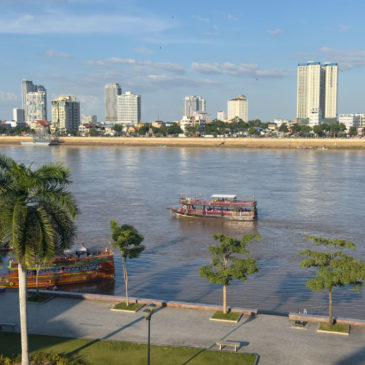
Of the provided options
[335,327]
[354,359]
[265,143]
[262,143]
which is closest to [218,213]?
[335,327]

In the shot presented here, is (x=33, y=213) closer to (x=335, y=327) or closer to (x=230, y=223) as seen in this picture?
(x=335, y=327)

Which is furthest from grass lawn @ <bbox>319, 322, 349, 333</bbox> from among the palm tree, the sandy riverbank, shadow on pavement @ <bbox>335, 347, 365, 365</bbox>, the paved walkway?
the sandy riverbank

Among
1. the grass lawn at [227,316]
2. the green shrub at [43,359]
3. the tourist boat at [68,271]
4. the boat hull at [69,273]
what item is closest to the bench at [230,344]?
the grass lawn at [227,316]

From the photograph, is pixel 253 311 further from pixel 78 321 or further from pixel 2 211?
pixel 2 211

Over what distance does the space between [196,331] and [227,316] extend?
1.86 meters

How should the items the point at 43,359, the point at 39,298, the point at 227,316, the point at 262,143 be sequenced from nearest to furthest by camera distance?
the point at 43,359 → the point at 227,316 → the point at 39,298 → the point at 262,143

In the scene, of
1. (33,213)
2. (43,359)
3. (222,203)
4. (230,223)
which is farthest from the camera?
(222,203)

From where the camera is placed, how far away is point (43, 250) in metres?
13.3

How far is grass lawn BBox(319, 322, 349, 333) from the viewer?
1812 cm

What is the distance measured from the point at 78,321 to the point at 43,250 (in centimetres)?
709

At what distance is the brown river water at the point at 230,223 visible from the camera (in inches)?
1089

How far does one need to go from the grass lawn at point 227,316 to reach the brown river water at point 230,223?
19.5 ft

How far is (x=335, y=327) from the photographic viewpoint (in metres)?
18.4

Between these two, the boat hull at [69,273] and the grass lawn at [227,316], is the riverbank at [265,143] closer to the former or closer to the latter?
the boat hull at [69,273]
